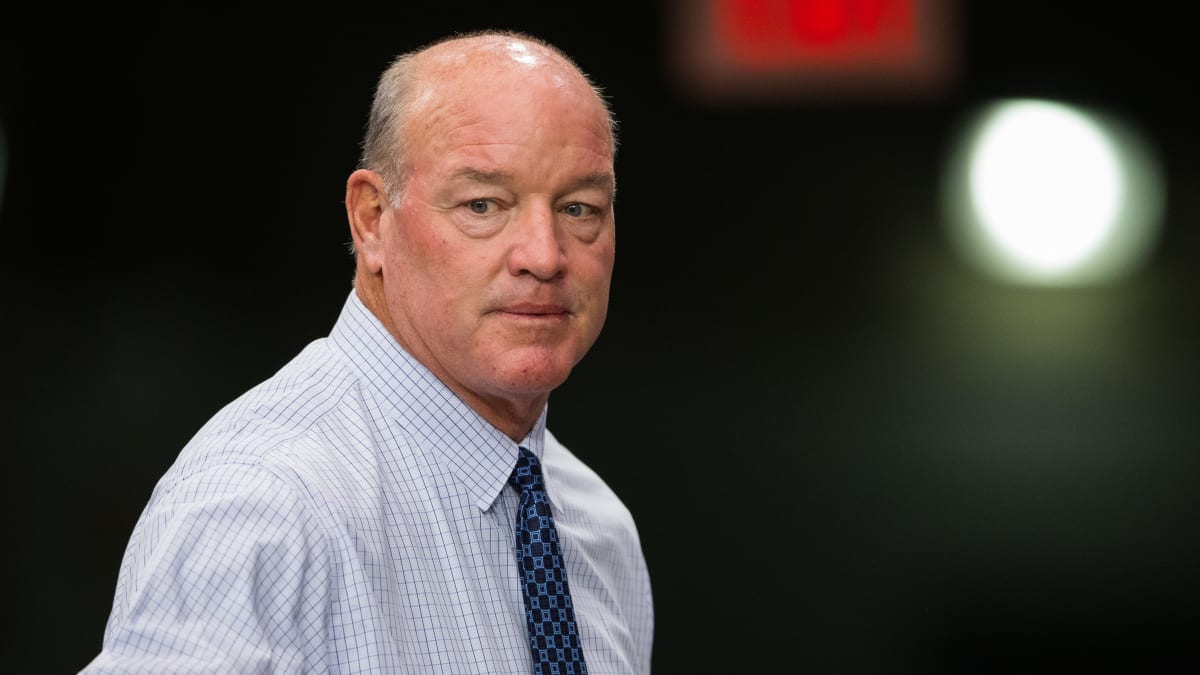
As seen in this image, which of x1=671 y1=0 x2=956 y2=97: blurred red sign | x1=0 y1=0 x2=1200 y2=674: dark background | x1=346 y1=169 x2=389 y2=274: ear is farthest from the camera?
x1=671 y1=0 x2=956 y2=97: blurred red sign

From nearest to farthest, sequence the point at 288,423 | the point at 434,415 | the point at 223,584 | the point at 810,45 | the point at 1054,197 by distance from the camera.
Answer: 1. the point at 223,584
2. the point at 288,423
3. the point at 434,415
4. the point at 810,45
5. the point at 1054,197

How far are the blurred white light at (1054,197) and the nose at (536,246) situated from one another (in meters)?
2.40

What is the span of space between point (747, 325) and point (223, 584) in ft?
8.09

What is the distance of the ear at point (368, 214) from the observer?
1.50m

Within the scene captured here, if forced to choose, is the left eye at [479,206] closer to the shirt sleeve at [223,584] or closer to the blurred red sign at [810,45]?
the shirt sleeve at [223,584]

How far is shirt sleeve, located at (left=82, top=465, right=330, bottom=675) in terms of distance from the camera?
3.74 ft

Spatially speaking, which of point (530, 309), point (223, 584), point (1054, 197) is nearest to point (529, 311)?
point (530, 309)

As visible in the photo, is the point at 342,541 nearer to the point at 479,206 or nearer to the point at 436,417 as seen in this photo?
the point at 436,417

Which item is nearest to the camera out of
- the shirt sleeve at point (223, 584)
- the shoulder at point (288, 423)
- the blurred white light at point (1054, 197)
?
the shirt sleeve at point (223, 584)

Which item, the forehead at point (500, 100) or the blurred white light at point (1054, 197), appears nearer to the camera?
the forehead at point (500, 100)

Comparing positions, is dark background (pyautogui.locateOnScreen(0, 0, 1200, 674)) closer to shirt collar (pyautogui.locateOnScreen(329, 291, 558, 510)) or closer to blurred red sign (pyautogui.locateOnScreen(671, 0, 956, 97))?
blurred red sign (pyautogui.locateOnScreen(671, 0, 956, 97))

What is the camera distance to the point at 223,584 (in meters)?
1.17

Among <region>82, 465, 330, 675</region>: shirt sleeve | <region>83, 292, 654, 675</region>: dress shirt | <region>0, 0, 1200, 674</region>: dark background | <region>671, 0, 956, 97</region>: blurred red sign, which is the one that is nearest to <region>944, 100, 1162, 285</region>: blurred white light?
→ <region>0, 0, 1200, 674</region>: dark background

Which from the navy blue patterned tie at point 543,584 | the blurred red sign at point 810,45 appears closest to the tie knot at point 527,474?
the navy blue patterned tie at point 543,584
